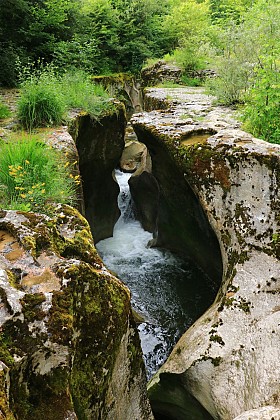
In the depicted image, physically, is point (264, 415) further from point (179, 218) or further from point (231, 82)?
point (231, 82)

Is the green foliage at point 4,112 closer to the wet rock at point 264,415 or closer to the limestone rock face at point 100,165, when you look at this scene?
the limestone rock face at point 100,165

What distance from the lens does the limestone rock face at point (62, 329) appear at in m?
2.42

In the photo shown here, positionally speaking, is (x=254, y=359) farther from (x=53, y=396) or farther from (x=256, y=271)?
(x=53, y=396)

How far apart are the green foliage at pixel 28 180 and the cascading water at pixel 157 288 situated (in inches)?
128

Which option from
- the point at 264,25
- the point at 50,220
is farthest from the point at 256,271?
the point at 264,25

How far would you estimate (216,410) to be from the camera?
4203 millimetres

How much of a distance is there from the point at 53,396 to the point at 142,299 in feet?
17.5

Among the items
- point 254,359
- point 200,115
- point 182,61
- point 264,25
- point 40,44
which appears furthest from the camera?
point 182,61

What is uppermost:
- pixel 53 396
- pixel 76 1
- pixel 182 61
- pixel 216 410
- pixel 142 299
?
pixel 76 1

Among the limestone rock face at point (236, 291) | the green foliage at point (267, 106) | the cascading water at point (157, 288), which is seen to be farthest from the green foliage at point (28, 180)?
the cascading water at point (157, 288)

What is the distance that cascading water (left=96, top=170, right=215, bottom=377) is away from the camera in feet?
22.2

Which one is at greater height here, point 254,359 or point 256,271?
point 256,271

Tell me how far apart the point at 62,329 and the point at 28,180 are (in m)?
2.20

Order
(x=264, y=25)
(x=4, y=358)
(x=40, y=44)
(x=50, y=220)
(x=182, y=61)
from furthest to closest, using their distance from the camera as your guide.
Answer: (x=182, y=61) → (x=40, y=44) → (x=264, y=25) → (x=50, y=220) → (x=4, y=358)
